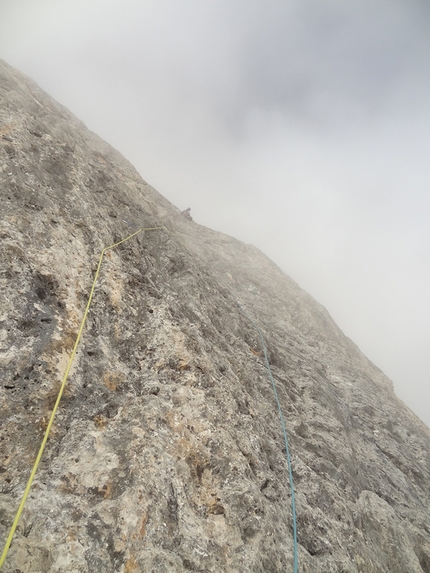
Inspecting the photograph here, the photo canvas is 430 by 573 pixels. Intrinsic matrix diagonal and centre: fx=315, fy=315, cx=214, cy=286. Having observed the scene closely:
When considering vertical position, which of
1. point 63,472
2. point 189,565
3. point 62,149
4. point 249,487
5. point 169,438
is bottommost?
point 63,472

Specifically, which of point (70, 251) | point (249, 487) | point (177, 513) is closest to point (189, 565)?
point (177, 513)

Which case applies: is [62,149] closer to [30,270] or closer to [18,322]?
[30,270]

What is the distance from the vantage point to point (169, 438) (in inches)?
253

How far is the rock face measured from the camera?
504 cm

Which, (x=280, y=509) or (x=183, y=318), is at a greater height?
(x=183, y=318)

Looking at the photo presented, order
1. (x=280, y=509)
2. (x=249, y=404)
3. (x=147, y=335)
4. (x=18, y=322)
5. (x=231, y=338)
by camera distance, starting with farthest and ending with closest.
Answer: (x=231, y=338)
(x=249, y=404)
(x=147, y=335)
(x=280, y=509)
(x=18, y=322)

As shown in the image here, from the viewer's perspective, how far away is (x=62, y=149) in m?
11.4

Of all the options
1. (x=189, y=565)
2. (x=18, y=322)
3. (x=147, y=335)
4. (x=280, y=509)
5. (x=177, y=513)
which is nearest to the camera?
(x=189, y=565)

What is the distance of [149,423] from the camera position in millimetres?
6406

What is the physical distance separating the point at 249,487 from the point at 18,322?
5668 mm

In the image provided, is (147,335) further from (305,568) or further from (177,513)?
(305,568)

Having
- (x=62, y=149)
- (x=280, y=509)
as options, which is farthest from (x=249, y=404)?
(x=62, y=149)

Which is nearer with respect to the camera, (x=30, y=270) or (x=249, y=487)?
(x=249, y=487)

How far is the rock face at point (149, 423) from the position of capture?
16.5ft
